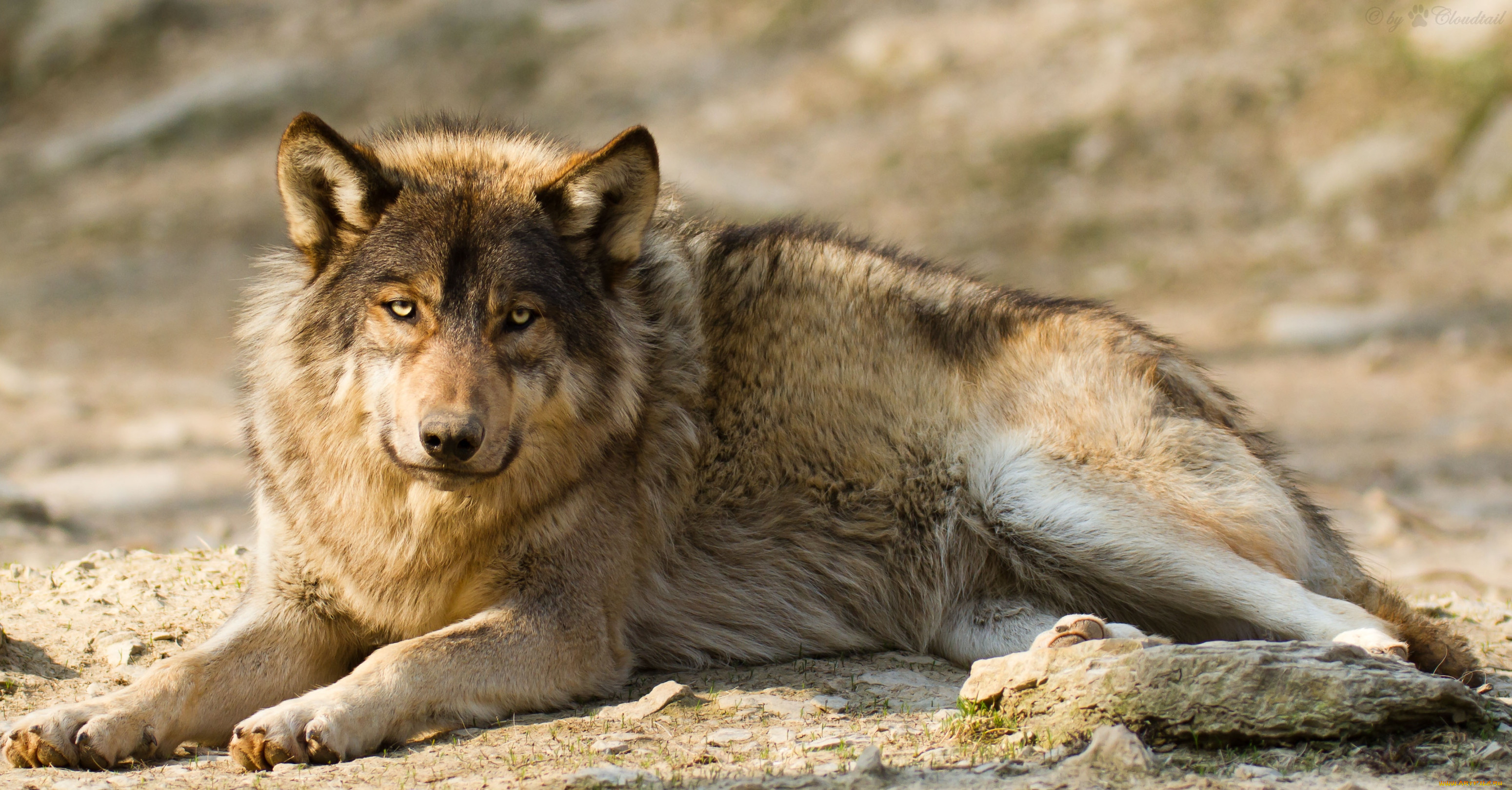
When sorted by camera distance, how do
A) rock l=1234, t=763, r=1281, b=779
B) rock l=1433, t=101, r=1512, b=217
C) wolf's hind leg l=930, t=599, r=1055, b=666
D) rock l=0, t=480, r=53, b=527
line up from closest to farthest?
1. rock l=1234, t=763, r=1281, b=779
2. wolf's hind leg l=930, t=599, r=1055, b=666
3. rock l=0, t=480, r=53, b=527
4. rock l=1433, t=101, r=1512, b=217

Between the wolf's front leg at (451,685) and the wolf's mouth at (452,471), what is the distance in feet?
1.51

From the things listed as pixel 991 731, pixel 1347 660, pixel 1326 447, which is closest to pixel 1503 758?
pixel 1347 660

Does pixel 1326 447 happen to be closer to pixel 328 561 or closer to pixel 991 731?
pixel 991 731

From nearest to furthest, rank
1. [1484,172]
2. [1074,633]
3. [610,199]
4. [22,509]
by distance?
[1074,633], [610,199], [22,509], [1484,172]

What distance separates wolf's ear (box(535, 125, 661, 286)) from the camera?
12.4 feet

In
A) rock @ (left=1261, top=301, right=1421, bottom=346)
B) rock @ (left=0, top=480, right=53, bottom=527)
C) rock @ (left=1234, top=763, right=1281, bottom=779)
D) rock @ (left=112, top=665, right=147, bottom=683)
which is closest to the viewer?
rock @ (left=1234, top=763, right=1281, bottom=779)

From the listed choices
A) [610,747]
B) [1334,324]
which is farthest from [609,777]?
[1334,324]

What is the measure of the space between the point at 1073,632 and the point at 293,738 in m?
2.05

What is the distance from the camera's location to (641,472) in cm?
416

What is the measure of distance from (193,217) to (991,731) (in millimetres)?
11900

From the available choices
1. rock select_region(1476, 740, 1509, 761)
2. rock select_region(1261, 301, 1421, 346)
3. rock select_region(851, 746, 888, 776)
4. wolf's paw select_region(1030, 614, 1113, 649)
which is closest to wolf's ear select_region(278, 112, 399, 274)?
rock select_region(851, 746, 888, 776)

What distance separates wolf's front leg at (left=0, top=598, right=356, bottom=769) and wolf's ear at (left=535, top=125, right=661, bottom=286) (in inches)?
56.0

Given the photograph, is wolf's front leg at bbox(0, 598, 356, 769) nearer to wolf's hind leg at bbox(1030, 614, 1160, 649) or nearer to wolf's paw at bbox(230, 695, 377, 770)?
wolf's paw at bbox(230, 695, 377, 770)

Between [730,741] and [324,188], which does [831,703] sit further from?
[324,188]
